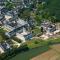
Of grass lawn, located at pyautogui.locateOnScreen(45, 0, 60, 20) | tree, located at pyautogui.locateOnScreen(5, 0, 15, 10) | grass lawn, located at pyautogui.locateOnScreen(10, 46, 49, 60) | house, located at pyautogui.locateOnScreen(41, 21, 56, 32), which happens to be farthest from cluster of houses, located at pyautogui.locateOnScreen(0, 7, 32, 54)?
grass lawn, located at pyautogui.locateOnScreen(45, 0, 60, 20)

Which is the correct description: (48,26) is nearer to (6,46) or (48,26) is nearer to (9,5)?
(6,46)

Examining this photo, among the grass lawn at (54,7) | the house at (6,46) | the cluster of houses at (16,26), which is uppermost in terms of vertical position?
the grass lawn at (54,7)

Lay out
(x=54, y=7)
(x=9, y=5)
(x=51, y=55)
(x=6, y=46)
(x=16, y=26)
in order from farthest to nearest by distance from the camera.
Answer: (x=9, y=5)
(x=54, y=7)
(x=16, y=26)
(x=6, y=46)
(x=51, y=55)

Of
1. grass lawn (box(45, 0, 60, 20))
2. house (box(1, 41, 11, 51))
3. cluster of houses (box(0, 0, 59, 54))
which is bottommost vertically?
house (box(1, 41, 11, 51))

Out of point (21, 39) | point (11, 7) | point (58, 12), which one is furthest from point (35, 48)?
point (11, 7)

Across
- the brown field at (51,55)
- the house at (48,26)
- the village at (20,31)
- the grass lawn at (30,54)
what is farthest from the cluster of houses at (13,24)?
the brown field at (51,55)

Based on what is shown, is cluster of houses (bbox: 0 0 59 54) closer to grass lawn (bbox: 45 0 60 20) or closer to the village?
the village

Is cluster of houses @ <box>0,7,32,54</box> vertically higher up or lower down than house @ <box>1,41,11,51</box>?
higher up

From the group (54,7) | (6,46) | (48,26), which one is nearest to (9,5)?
(54,7)

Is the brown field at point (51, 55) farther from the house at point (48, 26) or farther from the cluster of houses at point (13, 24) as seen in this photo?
the house at point (48, 26)
